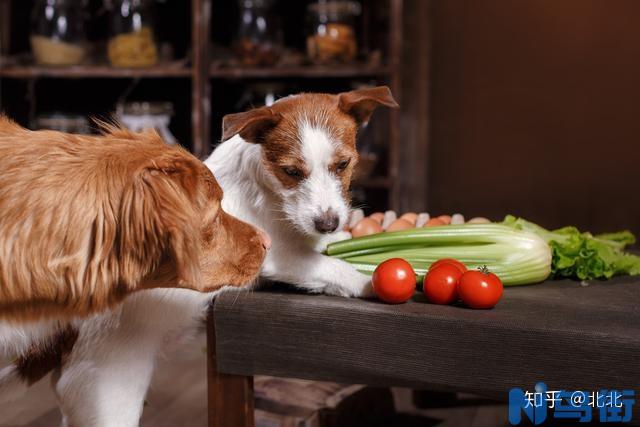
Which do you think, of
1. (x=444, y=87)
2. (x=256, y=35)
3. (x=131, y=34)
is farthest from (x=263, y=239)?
(x=444, y=87)

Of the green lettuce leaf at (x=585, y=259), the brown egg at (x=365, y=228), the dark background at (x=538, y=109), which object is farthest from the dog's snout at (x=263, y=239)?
the dark background at (x=538, y=109)

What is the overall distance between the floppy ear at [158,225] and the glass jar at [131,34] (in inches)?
96.4

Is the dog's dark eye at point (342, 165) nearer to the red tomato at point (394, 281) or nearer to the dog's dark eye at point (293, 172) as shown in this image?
the dog's dark eye at point (293, 172)

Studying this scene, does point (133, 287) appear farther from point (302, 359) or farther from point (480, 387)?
point (480, 387)

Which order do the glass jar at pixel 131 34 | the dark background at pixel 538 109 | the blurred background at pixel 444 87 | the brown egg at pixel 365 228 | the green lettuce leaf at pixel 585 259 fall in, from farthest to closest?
the dark background at pixel 538 109 → the blurred background at pixel 444 87 → the glass jar at pixel 131 34 → the brown egg at pixel 365 228 → the green lettuce leaf at pixel 585 259

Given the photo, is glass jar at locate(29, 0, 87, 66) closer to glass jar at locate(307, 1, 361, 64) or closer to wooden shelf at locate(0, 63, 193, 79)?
wooden shelf at locate(0, 63, 193, 79)

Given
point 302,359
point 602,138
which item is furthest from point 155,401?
point 602,138

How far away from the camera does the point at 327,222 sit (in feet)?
5.49

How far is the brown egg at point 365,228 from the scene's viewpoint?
2102 millimetres

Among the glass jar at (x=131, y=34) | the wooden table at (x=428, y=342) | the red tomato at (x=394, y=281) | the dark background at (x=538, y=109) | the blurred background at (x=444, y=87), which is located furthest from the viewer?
the dark background at (x=538, y=109)

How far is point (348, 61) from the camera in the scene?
358cm

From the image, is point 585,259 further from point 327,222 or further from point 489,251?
point 327,222

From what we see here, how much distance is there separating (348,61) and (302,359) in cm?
212

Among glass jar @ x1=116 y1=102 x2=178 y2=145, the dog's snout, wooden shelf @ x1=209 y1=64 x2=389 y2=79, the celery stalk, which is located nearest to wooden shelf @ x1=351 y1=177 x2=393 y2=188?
wooden shelf @ x1=209 y1=64 x2=389 y2=79
